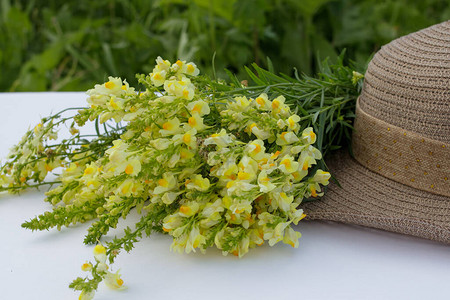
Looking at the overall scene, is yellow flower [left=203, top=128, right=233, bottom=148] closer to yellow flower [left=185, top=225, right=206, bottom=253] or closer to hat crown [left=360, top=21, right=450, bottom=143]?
yellow flower [left=185, top=225, right=206, bottom=253]

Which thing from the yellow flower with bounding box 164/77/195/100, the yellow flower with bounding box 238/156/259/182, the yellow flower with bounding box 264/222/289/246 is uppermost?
the yellow flower with bounding box 164/77/195/100

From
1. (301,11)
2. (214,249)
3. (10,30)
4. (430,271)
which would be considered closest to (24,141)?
(214,249)

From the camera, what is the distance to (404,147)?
795 mm

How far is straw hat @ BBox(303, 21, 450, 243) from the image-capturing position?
2.46ft

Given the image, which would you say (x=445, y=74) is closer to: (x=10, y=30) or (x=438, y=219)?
(x=438, y=219)

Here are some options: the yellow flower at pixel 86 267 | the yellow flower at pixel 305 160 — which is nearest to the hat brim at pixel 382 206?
the yellow flower at pixel 305 160

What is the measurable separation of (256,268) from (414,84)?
0.35 m

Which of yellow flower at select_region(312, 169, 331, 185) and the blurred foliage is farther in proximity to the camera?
the blurred foliage

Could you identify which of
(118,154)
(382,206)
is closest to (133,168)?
(118,154)

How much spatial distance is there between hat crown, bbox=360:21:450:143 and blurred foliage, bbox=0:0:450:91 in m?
0.93

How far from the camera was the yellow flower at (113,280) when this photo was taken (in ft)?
2.04

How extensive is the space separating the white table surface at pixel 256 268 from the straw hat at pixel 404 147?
3 centimetres

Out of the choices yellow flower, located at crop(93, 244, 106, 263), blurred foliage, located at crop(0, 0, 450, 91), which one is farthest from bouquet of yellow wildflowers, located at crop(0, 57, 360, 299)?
blurred foliage, located at crop(0, 0, 450, 91)

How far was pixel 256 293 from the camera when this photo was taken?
0.64 metres
